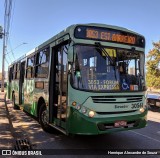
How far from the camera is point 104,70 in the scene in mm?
6453

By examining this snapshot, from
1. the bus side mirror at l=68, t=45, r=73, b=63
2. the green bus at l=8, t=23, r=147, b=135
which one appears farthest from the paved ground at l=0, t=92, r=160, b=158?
the bus side mirror at l=68, t=45, r=73, b=63

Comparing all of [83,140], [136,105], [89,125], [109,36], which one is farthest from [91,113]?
[109,36]

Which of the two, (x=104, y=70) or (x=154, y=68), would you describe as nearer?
(x=104, y=70)

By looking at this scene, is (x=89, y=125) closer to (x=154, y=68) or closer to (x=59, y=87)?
(x=59, y=87)

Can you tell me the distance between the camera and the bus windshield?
6.24m

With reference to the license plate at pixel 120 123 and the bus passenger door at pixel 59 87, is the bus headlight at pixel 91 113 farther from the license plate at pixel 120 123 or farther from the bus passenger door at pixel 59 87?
the bus passenger door at pixel 59 87

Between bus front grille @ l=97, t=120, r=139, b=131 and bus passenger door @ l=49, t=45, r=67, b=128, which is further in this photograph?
bus passenger door @ l=49, t=45, r=67, b=128

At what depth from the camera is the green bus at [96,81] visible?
615 centimetres

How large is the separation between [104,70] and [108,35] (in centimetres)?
99

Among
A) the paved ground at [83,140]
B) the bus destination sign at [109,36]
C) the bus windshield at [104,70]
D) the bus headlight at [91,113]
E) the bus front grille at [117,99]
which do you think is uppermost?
the bus destination sign at [109,36]

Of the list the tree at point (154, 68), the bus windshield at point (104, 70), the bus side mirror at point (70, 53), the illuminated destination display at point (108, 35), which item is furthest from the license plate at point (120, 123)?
the tree at point (154, 68)

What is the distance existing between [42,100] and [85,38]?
3366 mm

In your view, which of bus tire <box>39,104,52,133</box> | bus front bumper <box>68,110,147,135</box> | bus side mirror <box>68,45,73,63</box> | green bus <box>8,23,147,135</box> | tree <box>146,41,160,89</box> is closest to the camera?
bus front bumper <box>68,110,147,135</box>

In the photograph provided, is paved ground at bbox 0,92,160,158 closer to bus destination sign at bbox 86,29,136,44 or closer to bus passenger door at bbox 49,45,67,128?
bus passenger door at bbox 49,45,67,128
